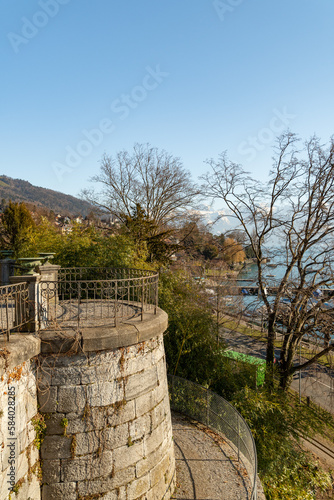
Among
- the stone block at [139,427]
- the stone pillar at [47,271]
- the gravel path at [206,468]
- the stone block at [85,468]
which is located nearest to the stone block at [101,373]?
the stone block at [139,427]

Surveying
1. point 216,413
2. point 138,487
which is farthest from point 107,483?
point 216,413

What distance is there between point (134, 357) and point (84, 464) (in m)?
1.75

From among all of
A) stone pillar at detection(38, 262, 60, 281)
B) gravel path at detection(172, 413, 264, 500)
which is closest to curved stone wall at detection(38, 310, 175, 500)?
gravel path at detection(172, 413, 264, 500)

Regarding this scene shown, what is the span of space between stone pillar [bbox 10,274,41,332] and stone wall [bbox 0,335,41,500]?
27cm

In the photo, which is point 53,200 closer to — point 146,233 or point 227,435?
point 146,233

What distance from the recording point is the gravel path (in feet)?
21.9

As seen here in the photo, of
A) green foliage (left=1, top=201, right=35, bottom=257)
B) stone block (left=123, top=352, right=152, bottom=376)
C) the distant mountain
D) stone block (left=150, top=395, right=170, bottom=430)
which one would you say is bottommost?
stone block (left=150, top=395, right=170, bottom=430)

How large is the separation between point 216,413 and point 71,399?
5.61 m

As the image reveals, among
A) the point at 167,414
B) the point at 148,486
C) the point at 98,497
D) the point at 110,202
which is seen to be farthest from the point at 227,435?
the point at 110,202

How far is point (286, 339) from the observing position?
13648 mm

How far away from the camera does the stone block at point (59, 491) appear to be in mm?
4855

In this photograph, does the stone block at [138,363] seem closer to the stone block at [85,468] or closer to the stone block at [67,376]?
the stone block at [67,376]

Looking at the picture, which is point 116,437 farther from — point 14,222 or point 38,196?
point 38,196

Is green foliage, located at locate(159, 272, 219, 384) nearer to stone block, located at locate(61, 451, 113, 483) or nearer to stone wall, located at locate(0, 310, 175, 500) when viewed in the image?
stone wall, located at locate(0, 310, 175, 500)
